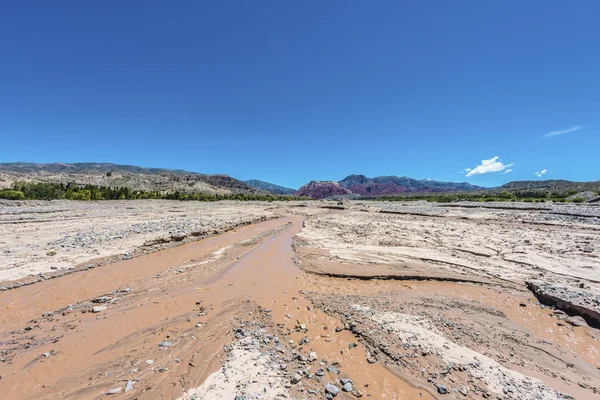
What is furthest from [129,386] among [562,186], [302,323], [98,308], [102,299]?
[562,186]

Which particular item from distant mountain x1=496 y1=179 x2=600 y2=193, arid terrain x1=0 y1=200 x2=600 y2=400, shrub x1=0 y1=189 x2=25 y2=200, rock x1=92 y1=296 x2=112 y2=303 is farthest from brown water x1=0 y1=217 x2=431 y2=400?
distant mountain x1=496 y1=179 x2=600 y2=193

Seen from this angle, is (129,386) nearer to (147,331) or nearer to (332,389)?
(147,331)

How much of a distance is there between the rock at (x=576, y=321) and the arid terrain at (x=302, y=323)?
78 millimetres

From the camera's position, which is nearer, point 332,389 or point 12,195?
point 332,389

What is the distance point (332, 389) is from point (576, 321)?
298 inches

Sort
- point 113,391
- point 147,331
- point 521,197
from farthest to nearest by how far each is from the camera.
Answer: point 521,197 < point 147,331 < point 113,391

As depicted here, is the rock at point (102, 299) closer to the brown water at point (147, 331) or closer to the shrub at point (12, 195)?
the brown water at point (147, 331)

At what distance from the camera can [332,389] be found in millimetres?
4582

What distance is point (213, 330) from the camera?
21.9 ft

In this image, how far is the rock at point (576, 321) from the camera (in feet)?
22.7

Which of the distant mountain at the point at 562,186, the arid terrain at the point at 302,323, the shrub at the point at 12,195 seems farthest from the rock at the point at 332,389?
the distant mountain at the point at 562,186

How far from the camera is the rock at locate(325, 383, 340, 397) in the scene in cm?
453

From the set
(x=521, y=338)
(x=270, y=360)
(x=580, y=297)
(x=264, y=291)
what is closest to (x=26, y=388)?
(x=270, y=360)

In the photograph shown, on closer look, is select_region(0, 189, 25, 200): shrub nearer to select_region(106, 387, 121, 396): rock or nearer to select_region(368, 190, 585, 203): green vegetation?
select_region(106, 387, 121, 396): rock
